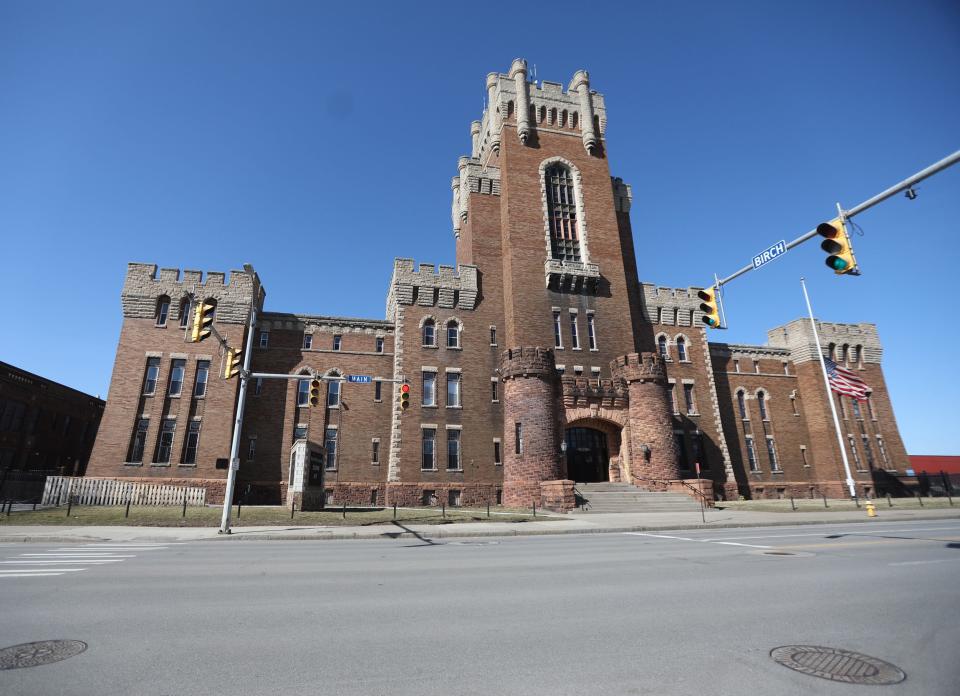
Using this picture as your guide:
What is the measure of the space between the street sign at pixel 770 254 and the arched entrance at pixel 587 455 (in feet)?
82.7

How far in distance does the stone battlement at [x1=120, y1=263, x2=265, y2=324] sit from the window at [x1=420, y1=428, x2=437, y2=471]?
15181mm

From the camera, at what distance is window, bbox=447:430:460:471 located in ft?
112

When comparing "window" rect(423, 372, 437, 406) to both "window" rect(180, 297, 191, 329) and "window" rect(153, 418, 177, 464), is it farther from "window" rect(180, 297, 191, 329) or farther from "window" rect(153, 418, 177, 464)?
"window" rect(180, 297, 191, 329)

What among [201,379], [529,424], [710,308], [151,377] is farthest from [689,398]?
[151,377]

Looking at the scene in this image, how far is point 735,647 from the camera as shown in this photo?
17.1ft

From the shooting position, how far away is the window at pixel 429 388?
35156mm

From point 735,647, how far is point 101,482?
116 feet

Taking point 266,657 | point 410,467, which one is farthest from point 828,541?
point 410,467

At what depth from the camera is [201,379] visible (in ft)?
110

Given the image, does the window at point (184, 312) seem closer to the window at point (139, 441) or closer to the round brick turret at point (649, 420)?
the window at point (139, 441)

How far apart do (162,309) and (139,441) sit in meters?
9.22

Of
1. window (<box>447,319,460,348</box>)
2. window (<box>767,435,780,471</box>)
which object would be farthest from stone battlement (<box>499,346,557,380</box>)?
window (<box>767,435,780,471</box>)

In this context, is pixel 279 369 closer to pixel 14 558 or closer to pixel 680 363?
pixel 14 558

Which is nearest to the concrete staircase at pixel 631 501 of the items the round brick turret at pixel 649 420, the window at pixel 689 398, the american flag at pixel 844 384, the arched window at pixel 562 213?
the round brick turret at pixel 649 420
